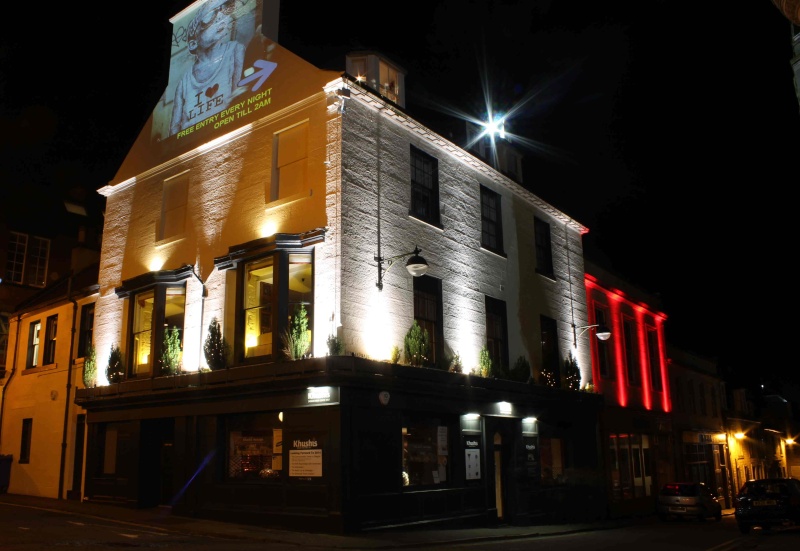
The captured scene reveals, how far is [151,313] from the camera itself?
19.3 m

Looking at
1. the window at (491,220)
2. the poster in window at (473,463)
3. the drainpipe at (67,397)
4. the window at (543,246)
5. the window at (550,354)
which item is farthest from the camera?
the window at (543,246)

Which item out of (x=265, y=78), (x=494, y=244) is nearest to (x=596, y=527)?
(x=494, y=244)

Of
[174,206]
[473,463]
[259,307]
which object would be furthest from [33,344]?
[473,463]

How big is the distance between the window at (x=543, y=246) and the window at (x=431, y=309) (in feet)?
21.7

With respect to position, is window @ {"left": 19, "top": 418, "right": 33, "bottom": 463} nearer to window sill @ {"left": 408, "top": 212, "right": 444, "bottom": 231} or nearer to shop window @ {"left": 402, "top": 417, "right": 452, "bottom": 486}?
shop window @ {"left": 402, "top": 417, "right": 452, "bottom": 486}

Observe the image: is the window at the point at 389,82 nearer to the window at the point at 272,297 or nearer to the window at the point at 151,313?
the window at the point at 272,297

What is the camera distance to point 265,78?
18109mm

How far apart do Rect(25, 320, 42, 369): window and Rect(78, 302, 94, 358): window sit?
120 inches

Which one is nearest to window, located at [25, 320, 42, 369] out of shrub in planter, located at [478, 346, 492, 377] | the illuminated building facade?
shrub in planter, located at [478, 346, 492, 377]

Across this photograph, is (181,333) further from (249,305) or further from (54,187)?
(54,187)

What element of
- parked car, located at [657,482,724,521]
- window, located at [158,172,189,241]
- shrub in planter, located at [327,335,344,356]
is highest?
window, located at [158,172,189,241]

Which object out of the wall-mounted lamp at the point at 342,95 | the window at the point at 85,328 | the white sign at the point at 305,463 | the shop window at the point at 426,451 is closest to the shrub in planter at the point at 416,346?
the shop window at the point at 426,451

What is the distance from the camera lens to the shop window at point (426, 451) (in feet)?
52.7

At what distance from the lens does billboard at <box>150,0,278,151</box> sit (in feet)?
60.6
